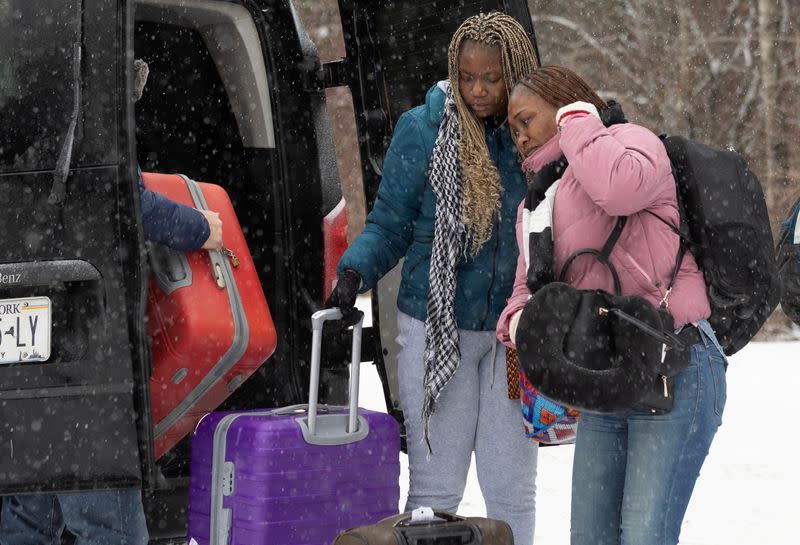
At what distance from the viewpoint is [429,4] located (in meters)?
4.04

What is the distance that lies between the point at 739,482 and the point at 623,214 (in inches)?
143

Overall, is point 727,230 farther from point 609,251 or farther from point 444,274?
point 444,274

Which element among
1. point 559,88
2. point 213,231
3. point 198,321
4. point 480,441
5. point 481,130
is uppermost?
point 559,88

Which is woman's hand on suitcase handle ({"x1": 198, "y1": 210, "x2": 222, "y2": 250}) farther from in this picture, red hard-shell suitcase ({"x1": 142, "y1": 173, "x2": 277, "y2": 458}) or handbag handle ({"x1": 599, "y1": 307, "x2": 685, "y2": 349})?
handbag handle ({"x1": 599, "y1": 307, "x2": 685, "y2": 349})

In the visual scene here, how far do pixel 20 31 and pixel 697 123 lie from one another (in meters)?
18.2

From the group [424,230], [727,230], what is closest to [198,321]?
[424,230]

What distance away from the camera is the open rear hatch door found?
162 inches

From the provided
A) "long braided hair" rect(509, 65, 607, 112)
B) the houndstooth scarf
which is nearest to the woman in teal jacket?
the houndstooth scarf

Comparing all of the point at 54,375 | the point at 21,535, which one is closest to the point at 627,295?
the point at 54,375

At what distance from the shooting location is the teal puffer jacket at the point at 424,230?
355 centimetres

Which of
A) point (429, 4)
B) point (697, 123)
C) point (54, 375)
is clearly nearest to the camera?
point (54, 375)

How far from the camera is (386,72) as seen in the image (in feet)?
14.1

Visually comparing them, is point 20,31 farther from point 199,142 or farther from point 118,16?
point 199,142

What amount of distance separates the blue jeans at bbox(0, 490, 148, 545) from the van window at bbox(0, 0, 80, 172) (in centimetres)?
86
